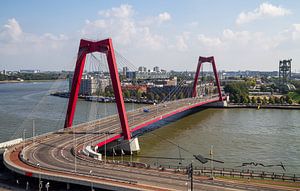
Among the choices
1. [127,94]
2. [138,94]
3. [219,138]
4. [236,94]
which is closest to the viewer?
[219,138]

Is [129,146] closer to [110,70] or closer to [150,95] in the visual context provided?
[110,70]

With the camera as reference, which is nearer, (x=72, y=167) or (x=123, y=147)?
(x=72, y=167)

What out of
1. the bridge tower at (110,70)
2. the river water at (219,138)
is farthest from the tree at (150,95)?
the bridge tower at (110,70)

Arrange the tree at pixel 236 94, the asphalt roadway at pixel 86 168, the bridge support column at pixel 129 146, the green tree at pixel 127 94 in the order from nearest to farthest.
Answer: the asphalt roadway at pixel 86 168, the bridge support column at pixel 129 146, the tree at pixel 236 94, the green tree at pixel 127 94

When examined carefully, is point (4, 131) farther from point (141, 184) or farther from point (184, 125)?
point (141, 184)

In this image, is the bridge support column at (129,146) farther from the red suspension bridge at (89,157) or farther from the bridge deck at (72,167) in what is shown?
the bridge deck at (72,167)

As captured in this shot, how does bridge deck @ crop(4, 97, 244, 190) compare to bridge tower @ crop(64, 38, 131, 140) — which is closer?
bridge deck @ crop(4, 97, 244, 190)

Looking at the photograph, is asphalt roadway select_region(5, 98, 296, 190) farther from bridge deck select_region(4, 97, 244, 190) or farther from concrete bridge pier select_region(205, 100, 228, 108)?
concrete bridge pier select_region(205, 100, 228, 108)

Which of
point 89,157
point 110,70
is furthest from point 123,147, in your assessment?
point 110,70

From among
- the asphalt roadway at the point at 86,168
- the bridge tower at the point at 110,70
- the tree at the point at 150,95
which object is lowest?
the asphalt roadway at the point at 86,168

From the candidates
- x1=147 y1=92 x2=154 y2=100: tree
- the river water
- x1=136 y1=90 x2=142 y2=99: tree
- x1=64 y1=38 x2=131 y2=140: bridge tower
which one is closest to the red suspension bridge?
x1=64 y1=38 x2=131 y2=140: bridge tower
